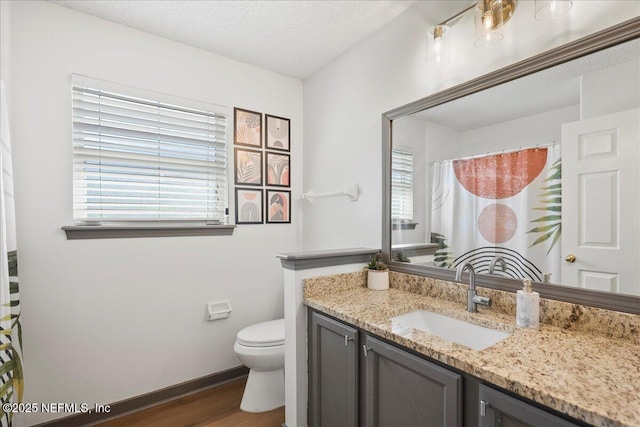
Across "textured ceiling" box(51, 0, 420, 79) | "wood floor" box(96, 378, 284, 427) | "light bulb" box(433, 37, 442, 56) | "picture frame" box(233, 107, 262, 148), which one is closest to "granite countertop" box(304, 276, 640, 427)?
"wood floor" box(96, 378, 284, 427)

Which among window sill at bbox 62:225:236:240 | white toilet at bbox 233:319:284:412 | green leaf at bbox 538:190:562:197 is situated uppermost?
green leaf at bbox 538:190:562:197

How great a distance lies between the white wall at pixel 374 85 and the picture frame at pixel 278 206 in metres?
0.19

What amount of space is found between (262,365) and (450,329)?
3.90 ft

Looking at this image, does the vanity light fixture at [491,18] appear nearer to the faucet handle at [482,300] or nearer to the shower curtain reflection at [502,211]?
the shower curtain reflection at [502,211]

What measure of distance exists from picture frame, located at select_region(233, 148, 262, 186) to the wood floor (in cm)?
158

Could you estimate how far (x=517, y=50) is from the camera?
4.47ft

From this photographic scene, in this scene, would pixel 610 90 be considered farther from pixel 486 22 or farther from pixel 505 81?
pixel 486 22

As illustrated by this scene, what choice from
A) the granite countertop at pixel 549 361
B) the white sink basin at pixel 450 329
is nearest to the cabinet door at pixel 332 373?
the granite countertop at pixel 549 361

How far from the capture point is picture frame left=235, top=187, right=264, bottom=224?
2.45 meters

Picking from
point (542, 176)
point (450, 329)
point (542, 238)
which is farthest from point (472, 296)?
point (542, 176)

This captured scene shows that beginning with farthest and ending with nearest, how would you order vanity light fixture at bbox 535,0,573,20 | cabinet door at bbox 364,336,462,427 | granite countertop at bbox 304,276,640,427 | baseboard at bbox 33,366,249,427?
baseboard at bbox 33,366,249,427, vanity light fixture at bbox 535,0,573,20, cabinet door at bbox 364,336,462,427, granite countertop at bbox 304,276,640,427

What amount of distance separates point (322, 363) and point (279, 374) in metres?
0.66

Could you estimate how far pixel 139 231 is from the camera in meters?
2.04

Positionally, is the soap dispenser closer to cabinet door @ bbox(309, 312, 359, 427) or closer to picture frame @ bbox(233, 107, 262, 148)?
cabinet door @ bbox(309, 312, 359, 427)
